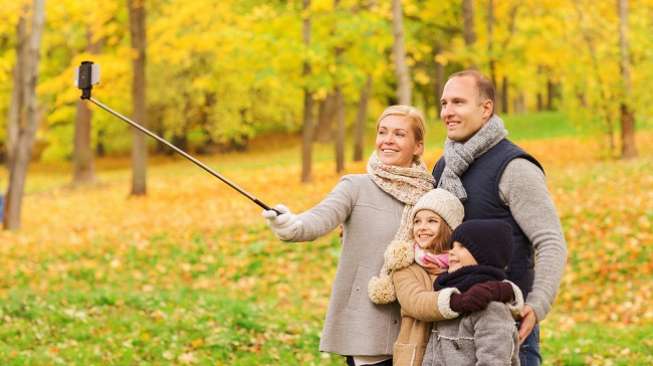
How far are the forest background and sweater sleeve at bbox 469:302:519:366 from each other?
4645 millimetres

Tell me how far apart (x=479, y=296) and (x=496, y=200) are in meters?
0.53

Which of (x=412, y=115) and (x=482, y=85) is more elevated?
(x=482, y=85)

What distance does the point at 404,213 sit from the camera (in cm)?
401

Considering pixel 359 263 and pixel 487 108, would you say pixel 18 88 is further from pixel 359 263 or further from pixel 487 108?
pixel 487 108

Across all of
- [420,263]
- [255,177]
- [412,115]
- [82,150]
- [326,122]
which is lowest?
[255,177]

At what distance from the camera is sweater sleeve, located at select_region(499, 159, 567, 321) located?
3.67m

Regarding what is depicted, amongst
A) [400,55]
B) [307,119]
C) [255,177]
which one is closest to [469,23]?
[307,119]

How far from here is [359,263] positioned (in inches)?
160

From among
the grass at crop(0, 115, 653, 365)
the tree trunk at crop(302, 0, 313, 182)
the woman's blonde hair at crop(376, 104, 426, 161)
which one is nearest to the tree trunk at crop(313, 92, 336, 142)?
the grass at crop(0, 115, 653, 365)

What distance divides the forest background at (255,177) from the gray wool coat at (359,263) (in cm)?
397

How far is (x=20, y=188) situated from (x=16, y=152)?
0.70 meters

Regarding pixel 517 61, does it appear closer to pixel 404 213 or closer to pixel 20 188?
pixel 20 188

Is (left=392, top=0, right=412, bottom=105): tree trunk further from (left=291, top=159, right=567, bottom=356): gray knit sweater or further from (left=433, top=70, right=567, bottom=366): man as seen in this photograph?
(left=433, top=70, right=567, bottom=366): man

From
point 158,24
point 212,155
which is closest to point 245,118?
point 212,155
